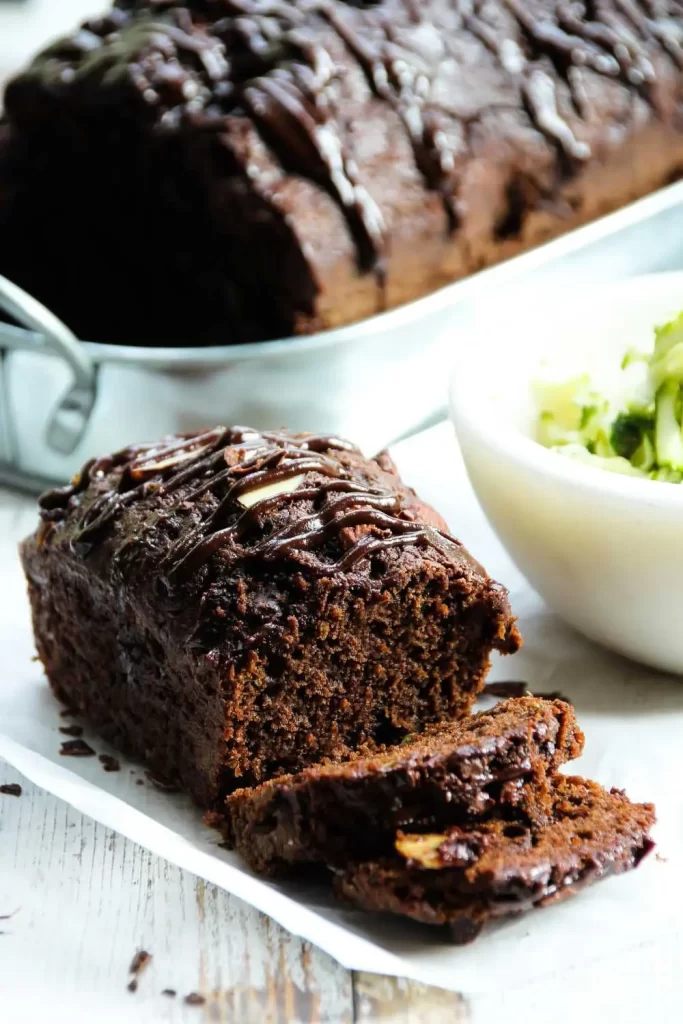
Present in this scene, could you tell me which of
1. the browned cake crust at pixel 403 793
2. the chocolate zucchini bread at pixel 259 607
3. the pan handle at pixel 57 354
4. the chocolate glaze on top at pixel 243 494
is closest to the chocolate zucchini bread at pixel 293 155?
the pan handle at pixel 57 354

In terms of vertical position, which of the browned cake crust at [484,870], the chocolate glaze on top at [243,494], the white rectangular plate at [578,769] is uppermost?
the chocolate glaze on top at [243,494]

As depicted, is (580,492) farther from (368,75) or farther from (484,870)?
(368,75)

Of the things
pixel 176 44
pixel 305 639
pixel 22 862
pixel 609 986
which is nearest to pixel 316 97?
pixel 176 44

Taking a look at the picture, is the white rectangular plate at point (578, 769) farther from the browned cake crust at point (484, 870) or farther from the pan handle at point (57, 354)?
the pan handle at point (57, 354)

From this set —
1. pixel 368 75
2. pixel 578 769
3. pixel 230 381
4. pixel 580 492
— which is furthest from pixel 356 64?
pixel 578 769

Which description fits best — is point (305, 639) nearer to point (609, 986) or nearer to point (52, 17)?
point (609, 986)

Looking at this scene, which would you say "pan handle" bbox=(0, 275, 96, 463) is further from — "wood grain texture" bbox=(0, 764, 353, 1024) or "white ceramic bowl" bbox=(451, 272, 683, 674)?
"wood grain texture" bbox=(0, 764, 353, 1024)
